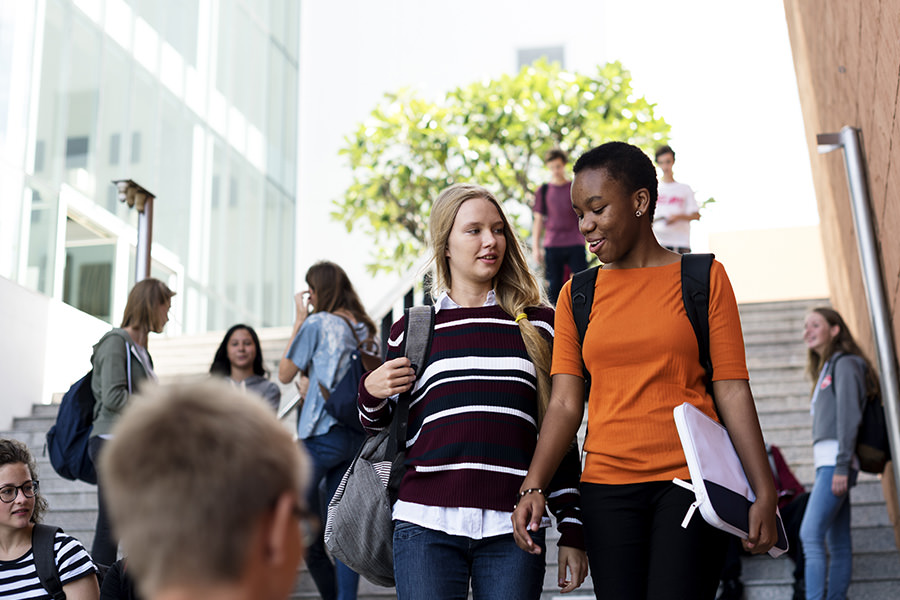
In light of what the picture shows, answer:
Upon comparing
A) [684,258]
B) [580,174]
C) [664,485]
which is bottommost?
[664,485]

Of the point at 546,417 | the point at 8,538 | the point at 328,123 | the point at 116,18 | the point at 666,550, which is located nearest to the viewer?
the point at 666,550

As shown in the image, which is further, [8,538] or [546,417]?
[8,538]

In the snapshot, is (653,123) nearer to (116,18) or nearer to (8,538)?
(116,18)

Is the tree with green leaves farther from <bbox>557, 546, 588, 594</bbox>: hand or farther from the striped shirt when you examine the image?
<bbox>557, 546, 588, 594</bbox>: hand

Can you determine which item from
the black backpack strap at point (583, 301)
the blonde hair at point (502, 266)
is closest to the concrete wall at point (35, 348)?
the blonde hair at point (502, 266)

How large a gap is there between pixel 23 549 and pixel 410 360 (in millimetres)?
1597

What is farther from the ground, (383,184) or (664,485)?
(383,184)

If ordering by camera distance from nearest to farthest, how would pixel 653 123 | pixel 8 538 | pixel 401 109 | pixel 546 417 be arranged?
pixel 546 417 < pixel 8 538 < pixel 653 123 < pixel 401 109

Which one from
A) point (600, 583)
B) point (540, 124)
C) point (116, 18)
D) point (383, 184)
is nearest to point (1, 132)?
point (116, 18)

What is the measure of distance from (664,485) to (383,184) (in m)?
14.5

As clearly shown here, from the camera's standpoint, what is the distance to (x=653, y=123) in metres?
16.2

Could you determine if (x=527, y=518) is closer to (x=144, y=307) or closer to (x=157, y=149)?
(x=144, y=307)

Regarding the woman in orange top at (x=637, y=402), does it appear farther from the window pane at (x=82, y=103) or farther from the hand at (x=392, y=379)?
the window pane at (x=82, y=103)

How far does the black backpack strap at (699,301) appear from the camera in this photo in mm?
2672
